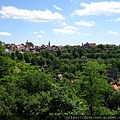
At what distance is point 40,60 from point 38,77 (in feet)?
201

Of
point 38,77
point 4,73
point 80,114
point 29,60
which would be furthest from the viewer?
point 29,60

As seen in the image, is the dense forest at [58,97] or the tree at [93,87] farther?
the tree at [93,87]

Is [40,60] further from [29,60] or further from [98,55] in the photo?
[98,55]

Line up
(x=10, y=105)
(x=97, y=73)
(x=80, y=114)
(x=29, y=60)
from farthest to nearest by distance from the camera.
A: (x=29, y=60)
(x=97, y=73)
(x=10, y=105)
(x=80, y=114)

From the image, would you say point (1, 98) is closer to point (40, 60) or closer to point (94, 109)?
point (94, 109)

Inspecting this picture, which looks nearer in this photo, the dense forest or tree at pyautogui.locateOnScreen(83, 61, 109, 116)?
the dense forest

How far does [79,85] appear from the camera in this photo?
789 inches

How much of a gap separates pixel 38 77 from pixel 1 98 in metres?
6.44

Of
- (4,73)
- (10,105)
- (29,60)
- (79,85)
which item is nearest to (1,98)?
(10,105)

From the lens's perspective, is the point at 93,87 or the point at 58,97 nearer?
the point at 58,97

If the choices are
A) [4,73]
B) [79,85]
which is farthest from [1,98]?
[4,73]

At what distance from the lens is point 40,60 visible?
85.6 metres

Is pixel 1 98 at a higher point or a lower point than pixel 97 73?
lower

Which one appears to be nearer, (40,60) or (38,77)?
(38,77)
